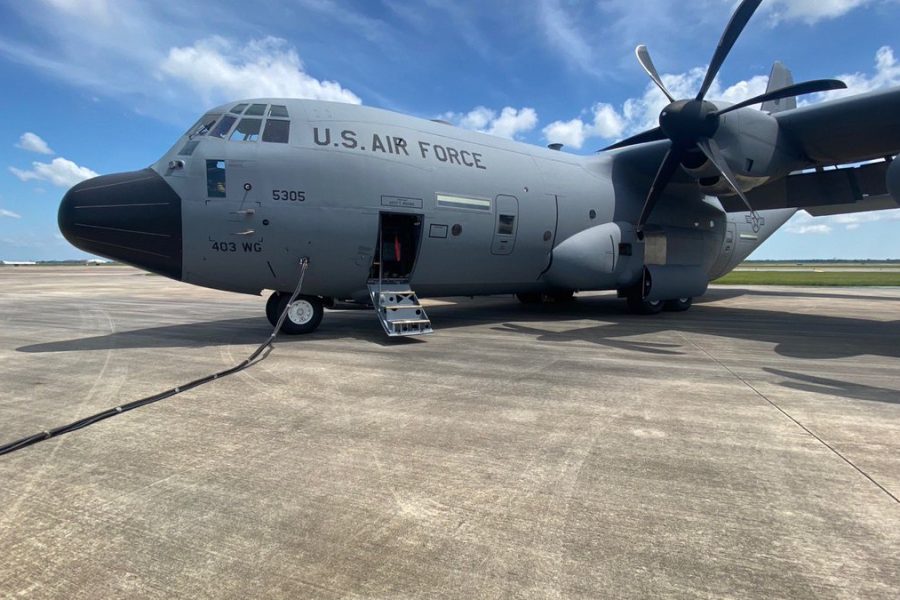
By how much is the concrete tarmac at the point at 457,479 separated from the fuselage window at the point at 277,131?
396 centimetres

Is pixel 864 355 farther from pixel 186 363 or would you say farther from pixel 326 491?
pixel 186 363

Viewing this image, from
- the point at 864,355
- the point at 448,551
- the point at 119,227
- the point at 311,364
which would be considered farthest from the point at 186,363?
the point at 864,355

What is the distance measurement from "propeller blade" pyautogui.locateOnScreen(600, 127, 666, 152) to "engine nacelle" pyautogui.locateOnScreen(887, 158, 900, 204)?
5.85m

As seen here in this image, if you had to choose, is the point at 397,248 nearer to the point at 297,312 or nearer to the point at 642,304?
the point at 297,312

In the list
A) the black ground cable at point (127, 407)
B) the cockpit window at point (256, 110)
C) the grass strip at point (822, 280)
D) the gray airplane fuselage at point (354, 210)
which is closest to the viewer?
the black ground cable at point (127, 407)

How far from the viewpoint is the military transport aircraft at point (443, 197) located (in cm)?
812

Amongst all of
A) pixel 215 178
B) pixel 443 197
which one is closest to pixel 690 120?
pixel 443 197

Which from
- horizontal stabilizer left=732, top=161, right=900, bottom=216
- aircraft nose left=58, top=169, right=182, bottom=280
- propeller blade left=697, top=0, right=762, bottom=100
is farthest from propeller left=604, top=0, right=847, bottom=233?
aircraft nose left=58, top=169, right=182, bottom=280

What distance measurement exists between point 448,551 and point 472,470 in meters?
1.01

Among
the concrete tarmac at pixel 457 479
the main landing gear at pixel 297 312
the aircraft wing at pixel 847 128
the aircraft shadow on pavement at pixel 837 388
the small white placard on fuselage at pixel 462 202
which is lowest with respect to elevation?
the concrete tarmac at pixel 457 479

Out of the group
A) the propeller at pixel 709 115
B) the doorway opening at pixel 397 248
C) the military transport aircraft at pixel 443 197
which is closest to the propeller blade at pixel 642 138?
the military transport aircraft at pixel 443 197

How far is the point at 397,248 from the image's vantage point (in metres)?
10.5

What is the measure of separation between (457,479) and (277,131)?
7.45 metres

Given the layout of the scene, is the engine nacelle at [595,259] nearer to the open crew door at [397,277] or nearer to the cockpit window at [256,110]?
the open crew door at [397,277]
